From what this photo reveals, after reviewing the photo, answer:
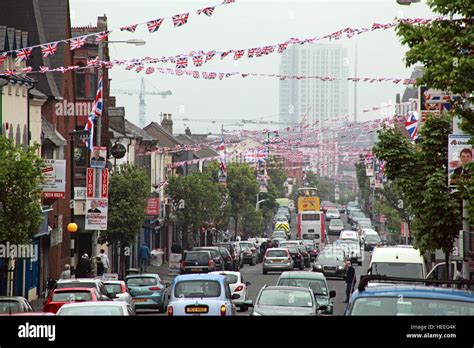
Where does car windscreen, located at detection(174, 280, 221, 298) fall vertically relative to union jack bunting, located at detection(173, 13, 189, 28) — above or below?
below

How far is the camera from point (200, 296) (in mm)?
25797

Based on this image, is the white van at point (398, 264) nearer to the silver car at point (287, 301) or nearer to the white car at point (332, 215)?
the silver car at point (287, 301)

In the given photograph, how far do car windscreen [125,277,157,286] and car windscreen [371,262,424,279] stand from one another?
24.6ft

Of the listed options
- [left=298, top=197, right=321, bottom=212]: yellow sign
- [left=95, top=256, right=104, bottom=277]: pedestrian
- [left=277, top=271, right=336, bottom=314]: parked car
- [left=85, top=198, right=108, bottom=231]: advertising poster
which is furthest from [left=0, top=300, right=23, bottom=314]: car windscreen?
[left=298, top=197, right=321, bottom=212]: yellow sign

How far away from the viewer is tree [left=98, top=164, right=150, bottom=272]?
5534 cm

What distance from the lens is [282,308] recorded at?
23906 millimetres

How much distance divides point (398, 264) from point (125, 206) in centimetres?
2045

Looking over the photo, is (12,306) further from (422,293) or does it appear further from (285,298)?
(422,293)

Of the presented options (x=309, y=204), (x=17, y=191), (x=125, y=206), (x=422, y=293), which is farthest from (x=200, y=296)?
(x=309, y=204)

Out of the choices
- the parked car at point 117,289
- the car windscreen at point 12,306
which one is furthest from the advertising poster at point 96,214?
the car windscreen at point 12,306

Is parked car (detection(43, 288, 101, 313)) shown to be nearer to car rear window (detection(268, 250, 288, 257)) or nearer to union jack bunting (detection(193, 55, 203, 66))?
union jack bunting (detection(193, 55, 203, 66))
